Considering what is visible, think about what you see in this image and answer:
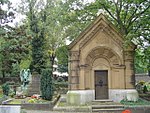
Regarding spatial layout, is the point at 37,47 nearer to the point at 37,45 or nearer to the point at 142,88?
the point at 37,45

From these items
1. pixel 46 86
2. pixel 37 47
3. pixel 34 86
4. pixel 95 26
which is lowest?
pixel 34 86

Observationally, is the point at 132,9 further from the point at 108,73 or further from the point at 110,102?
the point at 110,102

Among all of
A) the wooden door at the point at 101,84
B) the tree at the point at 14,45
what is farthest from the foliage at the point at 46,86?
the tree at the point at 14,45

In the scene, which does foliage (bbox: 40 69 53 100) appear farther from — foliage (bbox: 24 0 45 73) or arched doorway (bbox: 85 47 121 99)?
foliage (bbox: 24 0 45 73)

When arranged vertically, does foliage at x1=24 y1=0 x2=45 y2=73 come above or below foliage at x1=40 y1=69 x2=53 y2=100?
above

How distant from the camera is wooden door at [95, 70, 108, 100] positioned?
24219 mm

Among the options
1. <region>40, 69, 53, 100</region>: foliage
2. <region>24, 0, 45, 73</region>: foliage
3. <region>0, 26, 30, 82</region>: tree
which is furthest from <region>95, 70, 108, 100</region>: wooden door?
<region>0, 26, 30, 82</region>: tree

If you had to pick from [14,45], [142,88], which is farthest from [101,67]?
[14,45]

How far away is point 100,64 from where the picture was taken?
2419 cm

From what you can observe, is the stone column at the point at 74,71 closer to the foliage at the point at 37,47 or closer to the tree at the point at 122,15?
the tree at the point at 122,15

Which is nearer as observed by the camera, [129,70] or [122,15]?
[129,70]

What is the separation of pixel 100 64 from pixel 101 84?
1.74 meters

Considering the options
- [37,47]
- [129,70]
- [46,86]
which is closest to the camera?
[46,86]

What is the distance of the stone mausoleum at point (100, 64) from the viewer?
76.6 feet
